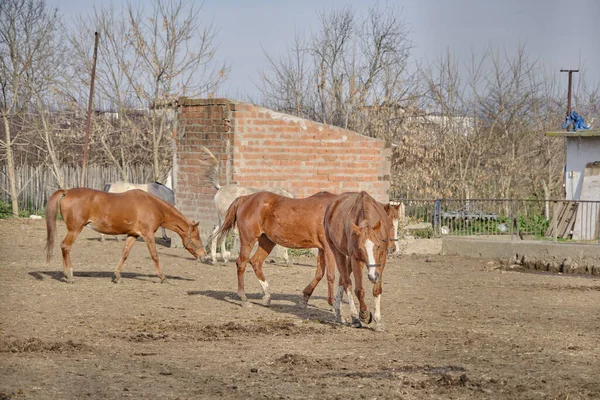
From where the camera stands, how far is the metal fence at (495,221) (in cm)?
2275

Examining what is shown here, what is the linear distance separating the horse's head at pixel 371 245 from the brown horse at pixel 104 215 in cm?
597

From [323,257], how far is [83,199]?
14.6 feet

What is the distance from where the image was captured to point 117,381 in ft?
25.3

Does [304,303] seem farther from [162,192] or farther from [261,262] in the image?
[162,192]

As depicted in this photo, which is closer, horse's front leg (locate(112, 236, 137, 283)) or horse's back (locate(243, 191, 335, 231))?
horse's back (locate(243, 191, 335, 231))

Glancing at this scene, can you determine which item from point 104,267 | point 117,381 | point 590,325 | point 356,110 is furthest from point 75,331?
point 356,110

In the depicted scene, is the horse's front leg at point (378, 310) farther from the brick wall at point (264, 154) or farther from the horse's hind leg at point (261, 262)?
the brick wall at point (264, 154)

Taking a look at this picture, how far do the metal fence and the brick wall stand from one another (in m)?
2.38

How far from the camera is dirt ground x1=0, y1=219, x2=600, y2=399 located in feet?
25.1

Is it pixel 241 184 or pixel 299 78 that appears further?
pixel 299 78

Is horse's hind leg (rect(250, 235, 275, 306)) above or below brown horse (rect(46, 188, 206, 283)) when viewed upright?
below

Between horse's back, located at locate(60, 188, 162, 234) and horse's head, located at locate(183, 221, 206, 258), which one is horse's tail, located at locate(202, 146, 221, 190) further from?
horse's back, located at locate(60, 188, 162, 234)

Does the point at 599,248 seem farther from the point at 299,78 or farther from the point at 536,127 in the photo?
the point at 299,78

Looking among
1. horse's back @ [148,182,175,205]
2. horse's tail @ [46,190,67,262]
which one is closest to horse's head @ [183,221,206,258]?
horse's tail @ [46,190,67,262]
